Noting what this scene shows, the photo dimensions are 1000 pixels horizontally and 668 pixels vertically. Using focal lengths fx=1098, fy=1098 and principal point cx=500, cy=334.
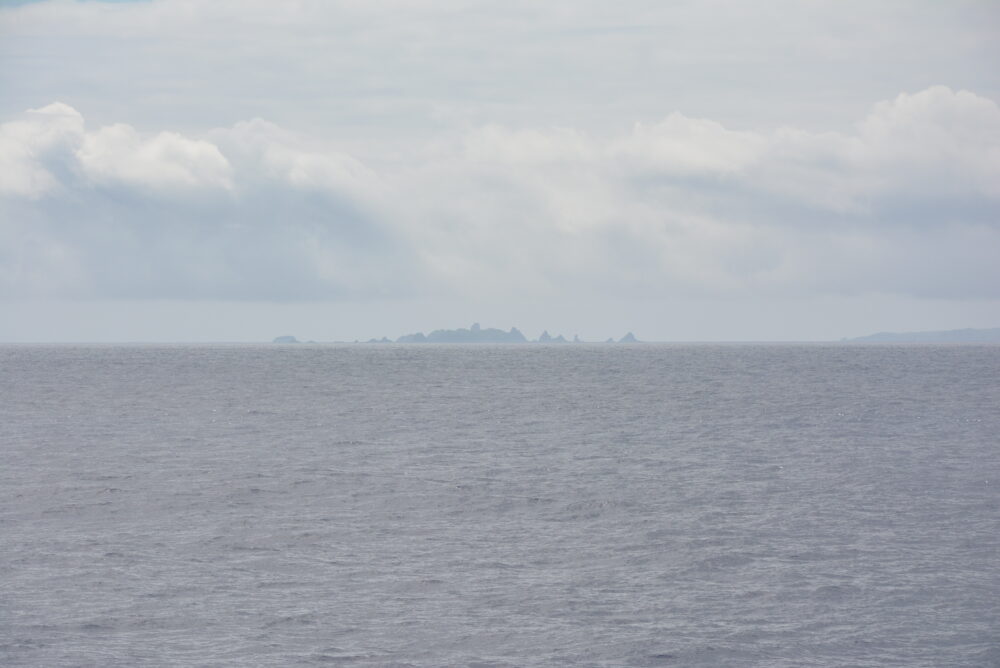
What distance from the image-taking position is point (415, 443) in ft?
187

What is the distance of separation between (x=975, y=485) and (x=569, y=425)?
98.4 ft

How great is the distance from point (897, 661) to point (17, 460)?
40.0 metres

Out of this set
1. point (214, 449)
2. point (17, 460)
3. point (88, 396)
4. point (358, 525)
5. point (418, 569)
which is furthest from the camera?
point (88, 396)

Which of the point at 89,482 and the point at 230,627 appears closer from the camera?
the point at 230,627

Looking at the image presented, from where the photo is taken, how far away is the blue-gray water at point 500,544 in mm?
22875

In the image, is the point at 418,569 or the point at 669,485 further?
the point at 669,485

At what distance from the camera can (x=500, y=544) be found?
1249 inches

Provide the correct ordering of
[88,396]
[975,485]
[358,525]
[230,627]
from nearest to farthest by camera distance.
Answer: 1. [230,627]
2. [358,525]
3. [975,485]
4. [88,396]

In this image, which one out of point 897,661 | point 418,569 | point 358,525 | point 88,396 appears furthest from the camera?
point 88,396

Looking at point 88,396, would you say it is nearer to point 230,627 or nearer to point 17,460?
point 17,460

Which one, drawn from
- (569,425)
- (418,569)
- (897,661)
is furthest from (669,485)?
(569,425)

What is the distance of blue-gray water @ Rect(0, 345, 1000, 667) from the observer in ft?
75.0

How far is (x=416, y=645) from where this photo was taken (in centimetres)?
2264

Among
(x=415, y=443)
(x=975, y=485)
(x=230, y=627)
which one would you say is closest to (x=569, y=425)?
(x=415, y=443)
